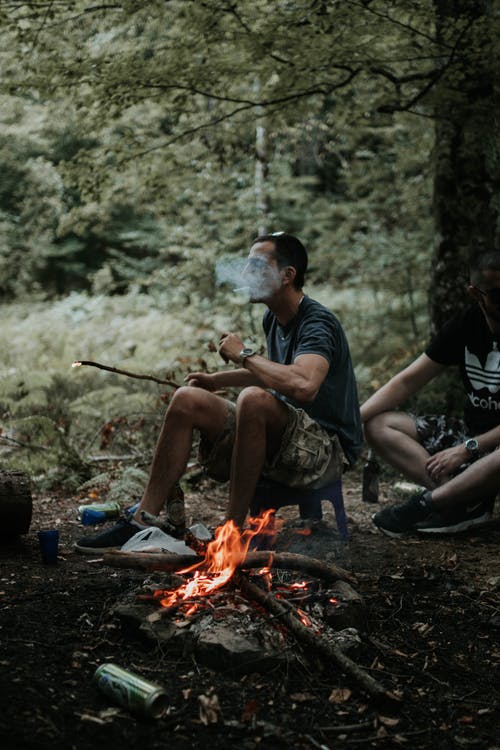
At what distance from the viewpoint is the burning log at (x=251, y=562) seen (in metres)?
2.81

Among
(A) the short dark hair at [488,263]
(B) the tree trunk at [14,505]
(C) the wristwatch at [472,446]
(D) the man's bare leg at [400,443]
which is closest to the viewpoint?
(B) the tree trunk at [14,505]

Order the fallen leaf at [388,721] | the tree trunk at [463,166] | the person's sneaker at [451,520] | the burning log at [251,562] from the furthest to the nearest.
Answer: the tree trunk at [463,166], the person's sneaker at [451,520], the burning log at [251,562], the fallen leaf at [388,721]

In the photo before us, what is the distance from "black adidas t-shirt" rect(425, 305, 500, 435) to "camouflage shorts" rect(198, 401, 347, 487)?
110 cm

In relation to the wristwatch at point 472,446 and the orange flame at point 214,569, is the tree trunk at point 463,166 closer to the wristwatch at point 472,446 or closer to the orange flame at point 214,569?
the wristwatch at point 472,446

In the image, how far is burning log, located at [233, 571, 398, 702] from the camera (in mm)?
2266

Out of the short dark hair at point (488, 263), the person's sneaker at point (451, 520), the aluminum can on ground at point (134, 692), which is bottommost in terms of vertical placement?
the person's sneaker at point (451, 520)

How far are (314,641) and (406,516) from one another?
1874 millimetres

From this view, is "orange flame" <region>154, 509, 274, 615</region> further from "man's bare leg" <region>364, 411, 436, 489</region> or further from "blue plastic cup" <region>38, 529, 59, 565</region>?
"man's bare leg" <region>364, 411, 436, 489</region>

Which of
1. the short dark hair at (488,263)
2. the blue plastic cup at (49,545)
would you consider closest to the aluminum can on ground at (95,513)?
the blue plastic cup at (49,545)

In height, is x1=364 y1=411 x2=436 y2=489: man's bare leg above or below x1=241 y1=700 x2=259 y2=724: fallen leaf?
below

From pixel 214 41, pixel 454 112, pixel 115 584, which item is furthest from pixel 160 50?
pixel 115 584

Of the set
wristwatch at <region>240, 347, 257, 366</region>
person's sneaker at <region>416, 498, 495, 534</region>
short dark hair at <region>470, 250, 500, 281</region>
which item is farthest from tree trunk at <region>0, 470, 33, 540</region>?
short dark hair at <region>470, 250, 500, 281</region>

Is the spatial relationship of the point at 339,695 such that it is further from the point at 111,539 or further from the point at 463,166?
the point at 463,166

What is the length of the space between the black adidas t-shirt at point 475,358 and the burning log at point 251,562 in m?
1.72
